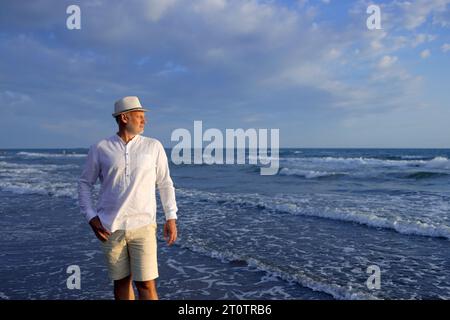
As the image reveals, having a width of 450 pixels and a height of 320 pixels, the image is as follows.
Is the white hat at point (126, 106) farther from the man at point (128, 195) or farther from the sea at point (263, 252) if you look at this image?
the sea at point (263, 252)

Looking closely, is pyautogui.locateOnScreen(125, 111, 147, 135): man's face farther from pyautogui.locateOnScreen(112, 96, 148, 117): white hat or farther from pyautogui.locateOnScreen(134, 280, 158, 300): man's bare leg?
pyautogui.locateOnScreen(134, 280, 158, 300): man's bare leg

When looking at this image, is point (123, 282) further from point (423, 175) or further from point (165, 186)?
point (423, 175)

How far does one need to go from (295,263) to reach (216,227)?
11.7ft

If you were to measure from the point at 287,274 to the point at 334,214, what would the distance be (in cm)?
542

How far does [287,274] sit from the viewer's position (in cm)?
627

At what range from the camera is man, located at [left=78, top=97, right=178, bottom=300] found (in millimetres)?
→ 3223

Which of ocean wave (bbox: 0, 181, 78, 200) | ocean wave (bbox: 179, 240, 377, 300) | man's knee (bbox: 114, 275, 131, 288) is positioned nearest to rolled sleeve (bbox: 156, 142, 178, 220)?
man's knee (bbox: 114, 275, 131, 288)

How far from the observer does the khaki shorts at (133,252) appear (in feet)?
10.9

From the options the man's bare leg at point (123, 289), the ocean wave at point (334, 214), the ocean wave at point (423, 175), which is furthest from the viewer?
the ocean wave at point (423, 175)

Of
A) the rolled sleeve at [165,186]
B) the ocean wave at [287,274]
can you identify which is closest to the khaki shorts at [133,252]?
the rolled sleeve at [165,186]

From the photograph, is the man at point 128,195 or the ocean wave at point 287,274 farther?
the ocean wave at point 287,274

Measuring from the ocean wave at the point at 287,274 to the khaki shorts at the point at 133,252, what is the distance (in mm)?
3363
